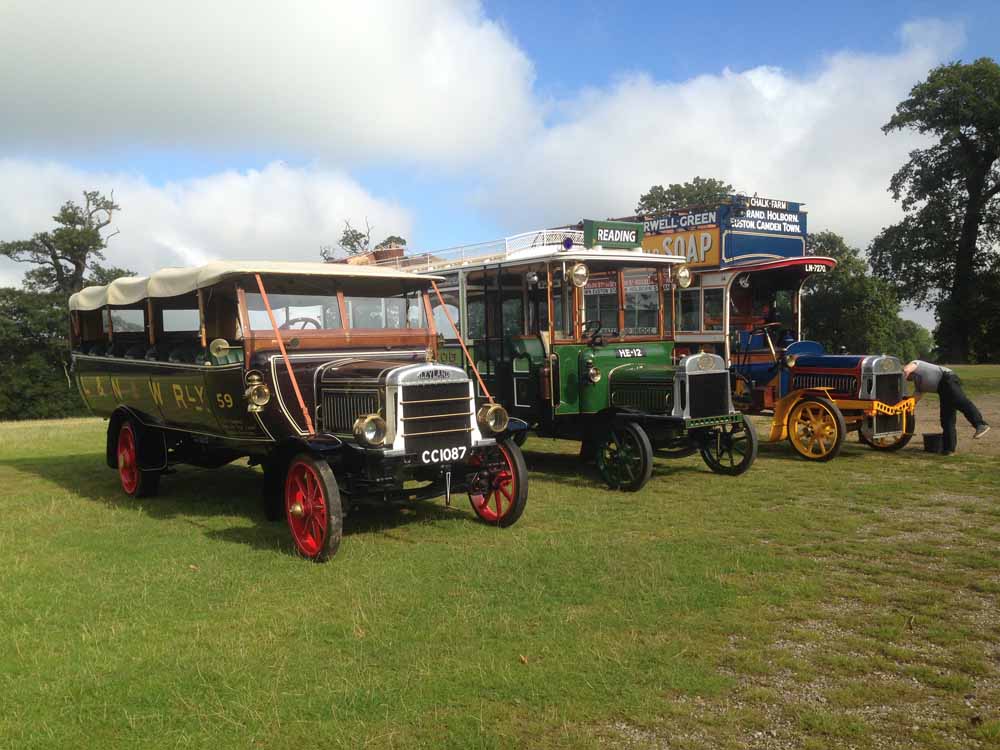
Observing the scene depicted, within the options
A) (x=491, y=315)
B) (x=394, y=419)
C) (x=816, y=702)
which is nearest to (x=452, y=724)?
(x=816, y=702)

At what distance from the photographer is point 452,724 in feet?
12.2

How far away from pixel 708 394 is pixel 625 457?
114 centimetres

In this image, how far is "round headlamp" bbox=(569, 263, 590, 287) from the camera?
895 cm

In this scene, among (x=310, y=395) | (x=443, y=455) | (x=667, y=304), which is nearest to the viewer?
(x=443, y=455)

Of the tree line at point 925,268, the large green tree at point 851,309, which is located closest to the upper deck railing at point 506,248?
the tree line at point 925,268

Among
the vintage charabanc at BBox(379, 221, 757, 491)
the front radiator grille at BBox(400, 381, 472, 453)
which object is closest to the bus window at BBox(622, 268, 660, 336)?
the vintage charabanc at BBox(379, 221, 757, 491)

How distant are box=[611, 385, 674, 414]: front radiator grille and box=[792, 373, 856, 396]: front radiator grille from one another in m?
3.29

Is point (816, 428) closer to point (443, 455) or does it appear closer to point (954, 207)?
point (443, 455)

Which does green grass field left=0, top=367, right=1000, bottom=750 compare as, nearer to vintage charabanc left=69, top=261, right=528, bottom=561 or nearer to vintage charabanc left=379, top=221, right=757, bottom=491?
vintage charabanc left=69, top=261, right=528, bottom=561

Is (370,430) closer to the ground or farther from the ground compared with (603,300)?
closer to the ground

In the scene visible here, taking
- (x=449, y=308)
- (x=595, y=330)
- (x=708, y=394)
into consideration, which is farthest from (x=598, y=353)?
(x=449, y=308)

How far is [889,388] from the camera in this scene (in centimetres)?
1086

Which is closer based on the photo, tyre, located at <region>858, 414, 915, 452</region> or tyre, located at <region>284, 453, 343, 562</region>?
tyre, located at <region>284, 453, 343, 562</region>

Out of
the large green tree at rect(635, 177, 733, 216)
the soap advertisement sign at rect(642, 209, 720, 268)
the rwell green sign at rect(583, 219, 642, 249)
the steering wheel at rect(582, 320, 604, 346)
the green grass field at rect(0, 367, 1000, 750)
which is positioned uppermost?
the large green tree at rect(635, 177, 733, 216)
